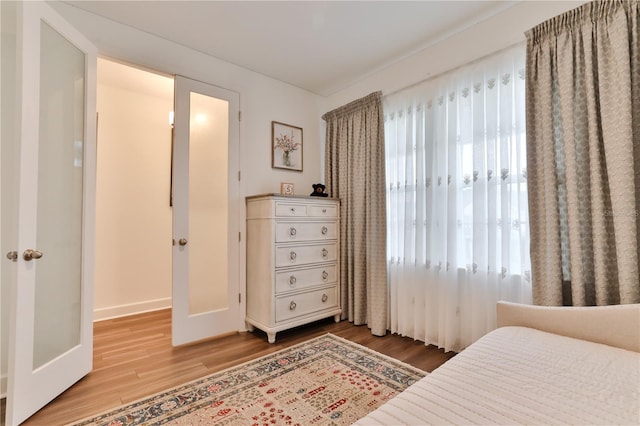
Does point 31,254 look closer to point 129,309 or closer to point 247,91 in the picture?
point 129,309

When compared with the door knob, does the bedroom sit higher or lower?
higher

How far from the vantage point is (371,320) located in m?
2.75

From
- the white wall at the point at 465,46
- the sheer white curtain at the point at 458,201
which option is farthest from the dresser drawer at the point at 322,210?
the white wall at the point at 465,46

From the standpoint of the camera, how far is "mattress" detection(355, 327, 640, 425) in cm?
80

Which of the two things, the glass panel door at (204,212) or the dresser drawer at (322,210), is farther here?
the dresser drawer at (322,210)

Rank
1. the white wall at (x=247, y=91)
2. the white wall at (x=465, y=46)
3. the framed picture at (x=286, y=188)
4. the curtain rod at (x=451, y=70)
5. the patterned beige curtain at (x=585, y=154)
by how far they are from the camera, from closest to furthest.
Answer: the patterned beige curtain at (x=585, y=154) < the white wall at (x=465, y=46) < the curtain rod at (x=451, y=70) < the white wall at (x=247, y=91) < the framed picture at (x=286, y=188)

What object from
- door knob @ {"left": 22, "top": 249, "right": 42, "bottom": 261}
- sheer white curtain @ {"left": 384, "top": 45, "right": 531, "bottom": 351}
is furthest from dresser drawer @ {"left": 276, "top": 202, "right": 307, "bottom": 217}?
door knob @ {"left": 22, "top": 249, "right": 42, "bottom": 261}

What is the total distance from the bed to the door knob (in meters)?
1.88

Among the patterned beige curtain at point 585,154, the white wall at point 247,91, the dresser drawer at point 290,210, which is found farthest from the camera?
the dresser drawer at point 290,210

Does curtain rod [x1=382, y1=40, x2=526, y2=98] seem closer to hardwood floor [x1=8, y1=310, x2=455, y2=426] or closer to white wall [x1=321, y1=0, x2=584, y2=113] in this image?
white wall [x1=321, y1=0, x2=584, y2=113]

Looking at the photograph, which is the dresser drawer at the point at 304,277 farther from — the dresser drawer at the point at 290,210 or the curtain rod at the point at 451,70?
the curtain rod at the point at 451,70

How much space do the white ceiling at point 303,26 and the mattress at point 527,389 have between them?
7.26 feet

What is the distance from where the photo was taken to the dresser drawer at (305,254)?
2572mm

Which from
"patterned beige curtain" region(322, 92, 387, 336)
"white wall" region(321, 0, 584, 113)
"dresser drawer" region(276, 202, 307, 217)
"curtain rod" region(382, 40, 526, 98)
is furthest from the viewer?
"patterned beige curtain" region(322, 92, 387, 336)
